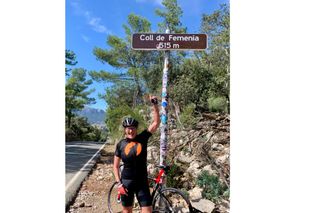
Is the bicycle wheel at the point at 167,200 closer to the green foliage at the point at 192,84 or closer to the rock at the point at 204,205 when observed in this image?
the rock at the point at 204,205

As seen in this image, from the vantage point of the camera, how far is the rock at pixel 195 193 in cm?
291

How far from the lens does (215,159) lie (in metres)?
3.36

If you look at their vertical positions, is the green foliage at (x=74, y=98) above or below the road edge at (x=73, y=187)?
above

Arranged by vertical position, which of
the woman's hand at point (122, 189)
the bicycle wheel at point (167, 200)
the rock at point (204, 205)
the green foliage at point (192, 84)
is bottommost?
the rock at point (204, 205)

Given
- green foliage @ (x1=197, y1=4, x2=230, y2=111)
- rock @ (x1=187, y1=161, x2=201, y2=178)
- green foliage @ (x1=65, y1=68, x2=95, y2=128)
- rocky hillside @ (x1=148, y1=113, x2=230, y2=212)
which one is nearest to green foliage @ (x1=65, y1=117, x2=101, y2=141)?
green foliage @ (x1=65, y1=68, x2=95, y2=128)

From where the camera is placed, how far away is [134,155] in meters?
2.17

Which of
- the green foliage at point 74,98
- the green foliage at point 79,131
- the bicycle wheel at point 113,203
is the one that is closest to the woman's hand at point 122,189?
the bicycle wheel at point 113,203

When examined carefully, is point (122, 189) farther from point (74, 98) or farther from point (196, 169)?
point (74, 98)

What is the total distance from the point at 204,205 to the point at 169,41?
3.95 feet

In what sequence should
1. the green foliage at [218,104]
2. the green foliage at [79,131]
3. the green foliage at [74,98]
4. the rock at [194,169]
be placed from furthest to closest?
the green foliage at [79,131] < the green foliage at [74,98] < the green foliage at [218,104] < the rock at [194,169]

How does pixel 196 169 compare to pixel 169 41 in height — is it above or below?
below

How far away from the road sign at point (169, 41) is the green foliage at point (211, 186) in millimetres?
1152

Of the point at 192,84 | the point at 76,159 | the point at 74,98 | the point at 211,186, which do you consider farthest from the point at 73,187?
the point at 74,98

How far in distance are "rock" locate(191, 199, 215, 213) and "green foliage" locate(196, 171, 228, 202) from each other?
15cm
